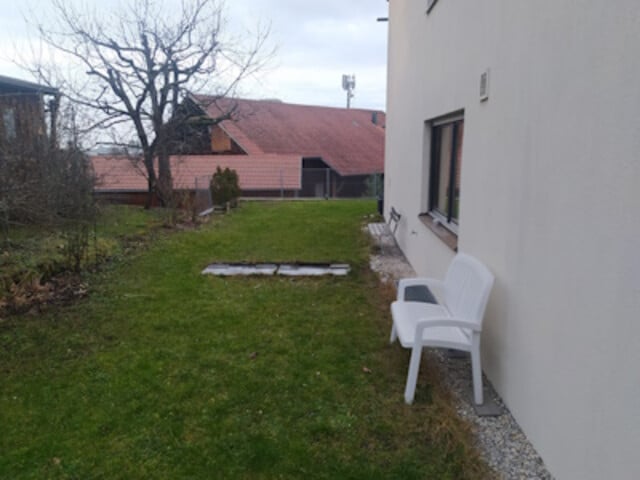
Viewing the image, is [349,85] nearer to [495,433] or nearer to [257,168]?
[257,168]

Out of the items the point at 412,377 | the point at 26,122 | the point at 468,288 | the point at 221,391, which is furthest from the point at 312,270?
the point at 26,122

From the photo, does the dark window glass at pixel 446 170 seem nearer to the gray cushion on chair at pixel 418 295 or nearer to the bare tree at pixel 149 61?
the gray cushion on chair at pixel 418 295

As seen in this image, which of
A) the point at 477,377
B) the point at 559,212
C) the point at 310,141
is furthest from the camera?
the point at 310,141

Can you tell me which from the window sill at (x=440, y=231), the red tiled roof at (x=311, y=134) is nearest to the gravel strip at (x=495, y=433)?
the window sill at (x=440, y=231)

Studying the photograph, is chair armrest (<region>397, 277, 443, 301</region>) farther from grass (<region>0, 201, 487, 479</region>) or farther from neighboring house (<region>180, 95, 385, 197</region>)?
neighboring house (<region>180, 95, 385, 197</region>)

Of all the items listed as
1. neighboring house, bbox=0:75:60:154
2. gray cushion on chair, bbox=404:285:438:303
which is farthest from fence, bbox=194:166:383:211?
gray cushion on chair, bbox=404:285:438:303

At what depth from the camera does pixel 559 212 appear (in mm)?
2201

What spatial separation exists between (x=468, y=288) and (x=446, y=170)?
97.6 inches

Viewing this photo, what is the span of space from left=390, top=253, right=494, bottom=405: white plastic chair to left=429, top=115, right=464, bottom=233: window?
1278 millimetres

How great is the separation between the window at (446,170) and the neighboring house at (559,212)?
725 millimetres

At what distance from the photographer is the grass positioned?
8.26ft

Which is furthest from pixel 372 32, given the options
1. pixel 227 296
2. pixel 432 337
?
pixel 432 337

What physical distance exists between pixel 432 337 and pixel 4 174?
493 centimetres

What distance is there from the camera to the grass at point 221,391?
2518 mm
